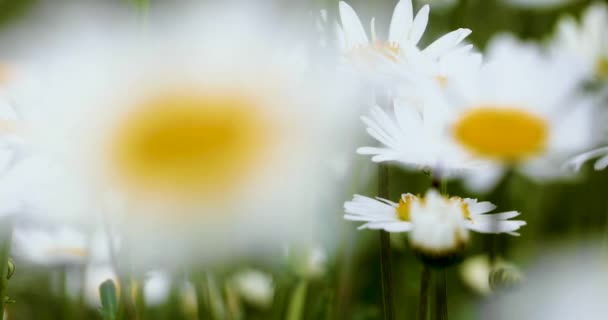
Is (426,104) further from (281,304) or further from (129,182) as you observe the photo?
(281,304)

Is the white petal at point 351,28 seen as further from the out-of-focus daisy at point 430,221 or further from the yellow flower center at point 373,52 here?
the out-of-focus daisy at point 430,221

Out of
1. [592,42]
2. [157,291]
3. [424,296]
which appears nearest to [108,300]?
[424,296]

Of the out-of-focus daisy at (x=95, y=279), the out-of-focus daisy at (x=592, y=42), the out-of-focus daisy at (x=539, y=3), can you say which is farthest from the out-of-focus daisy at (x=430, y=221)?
the out-of-focus daisy at (x=539, y=3)

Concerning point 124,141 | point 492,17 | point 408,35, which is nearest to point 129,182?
point 124,141

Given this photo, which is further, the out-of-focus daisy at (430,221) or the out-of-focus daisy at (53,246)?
the out-of-focus daisy at (53,246)

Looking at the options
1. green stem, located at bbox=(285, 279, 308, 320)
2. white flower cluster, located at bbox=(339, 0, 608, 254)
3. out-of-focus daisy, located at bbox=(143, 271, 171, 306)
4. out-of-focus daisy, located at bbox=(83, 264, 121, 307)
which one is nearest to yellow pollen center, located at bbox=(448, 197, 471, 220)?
white flower cluster, located at bbox=(339, 0, 608, 254)

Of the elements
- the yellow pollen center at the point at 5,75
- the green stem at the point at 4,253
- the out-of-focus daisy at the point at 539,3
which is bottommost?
the green stem at the point at 4,253

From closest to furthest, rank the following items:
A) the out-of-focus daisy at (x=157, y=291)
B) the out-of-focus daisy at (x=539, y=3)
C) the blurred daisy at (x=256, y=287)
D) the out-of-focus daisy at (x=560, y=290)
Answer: the out-of-focus daisy at (x=560, y=290)
the out-of-focus daisy at (x=157, y=291)
the blurred daisy at (x=256, y=287)
the out-of-focus daisy at (x=539, y=3)
